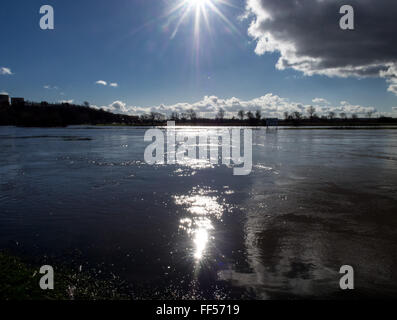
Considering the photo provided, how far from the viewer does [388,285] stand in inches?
166

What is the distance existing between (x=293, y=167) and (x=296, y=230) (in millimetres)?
9884

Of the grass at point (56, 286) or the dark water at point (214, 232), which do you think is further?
the dark water at point (214, 232)

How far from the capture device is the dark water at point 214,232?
4387 millimetres

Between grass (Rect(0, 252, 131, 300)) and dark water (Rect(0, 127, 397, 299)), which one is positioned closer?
grass (Rect(0, 252, 131, 300))

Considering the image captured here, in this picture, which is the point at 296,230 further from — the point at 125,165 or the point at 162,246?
the point at 125,165

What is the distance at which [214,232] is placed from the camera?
6297 millimetres

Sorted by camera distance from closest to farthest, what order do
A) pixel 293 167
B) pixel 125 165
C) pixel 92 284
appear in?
pixel 92 284, pixel 293 167, pixel 125 165

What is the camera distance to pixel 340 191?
32.6 ft

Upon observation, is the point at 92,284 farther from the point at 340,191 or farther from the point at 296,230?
the point at 340,191

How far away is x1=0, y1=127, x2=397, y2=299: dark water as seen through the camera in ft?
14.4

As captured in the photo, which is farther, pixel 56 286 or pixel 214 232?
pixel 214 232

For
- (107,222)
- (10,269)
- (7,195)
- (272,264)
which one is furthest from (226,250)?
(7,195)

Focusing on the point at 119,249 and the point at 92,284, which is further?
the point at 119,249
